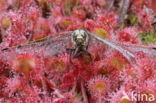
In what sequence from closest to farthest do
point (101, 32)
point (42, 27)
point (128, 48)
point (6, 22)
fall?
1. point (128, 48)
2. point (101, 32)
3. point (6, 22)
4. point (42, 27)

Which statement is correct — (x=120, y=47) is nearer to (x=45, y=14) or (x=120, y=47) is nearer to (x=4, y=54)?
(x=4, y=54)

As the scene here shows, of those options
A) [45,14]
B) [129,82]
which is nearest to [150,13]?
[45,14]

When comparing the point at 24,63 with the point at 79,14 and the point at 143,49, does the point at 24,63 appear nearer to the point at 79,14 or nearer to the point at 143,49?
the point at 143,49

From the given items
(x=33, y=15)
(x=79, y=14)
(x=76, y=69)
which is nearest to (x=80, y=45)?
(x=76, y=69)

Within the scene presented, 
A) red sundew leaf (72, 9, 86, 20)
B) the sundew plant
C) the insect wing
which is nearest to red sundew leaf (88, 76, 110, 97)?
the sundew plant

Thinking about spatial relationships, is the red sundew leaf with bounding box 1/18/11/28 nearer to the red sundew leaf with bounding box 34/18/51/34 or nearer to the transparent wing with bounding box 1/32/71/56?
the red sundew leaf with bounding box 34/18/51/34

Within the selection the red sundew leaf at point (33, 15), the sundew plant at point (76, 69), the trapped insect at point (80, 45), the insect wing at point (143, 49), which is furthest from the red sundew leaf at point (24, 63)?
the red sundew leaf at point (33, 15)

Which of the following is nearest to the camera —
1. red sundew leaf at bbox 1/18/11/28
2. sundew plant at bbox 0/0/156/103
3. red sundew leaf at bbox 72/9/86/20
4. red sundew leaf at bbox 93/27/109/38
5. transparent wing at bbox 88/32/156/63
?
sundew plant at bbox 0/0/156/103

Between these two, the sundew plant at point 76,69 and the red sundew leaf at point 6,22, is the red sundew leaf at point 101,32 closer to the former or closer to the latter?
the sundew plant at point 76,69
